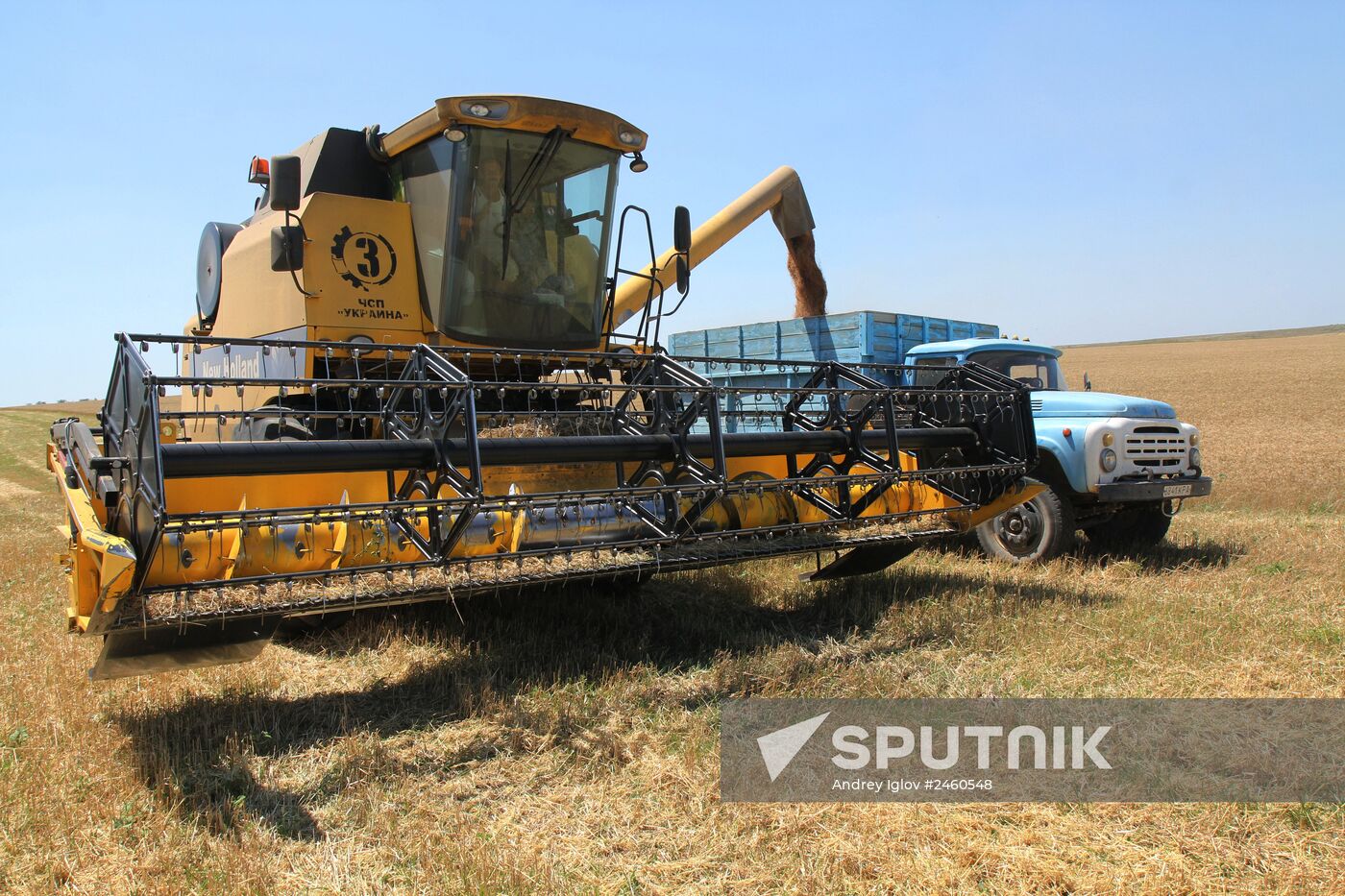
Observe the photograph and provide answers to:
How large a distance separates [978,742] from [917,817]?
656 mm

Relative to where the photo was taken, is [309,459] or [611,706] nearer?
[309,459]

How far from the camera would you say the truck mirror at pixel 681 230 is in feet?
19.0

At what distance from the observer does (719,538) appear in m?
4.39

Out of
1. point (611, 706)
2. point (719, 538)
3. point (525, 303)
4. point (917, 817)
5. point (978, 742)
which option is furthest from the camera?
point (525, 303)

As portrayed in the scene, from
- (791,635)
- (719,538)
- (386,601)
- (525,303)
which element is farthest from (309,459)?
(791,635)

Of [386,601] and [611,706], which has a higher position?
[386,601]

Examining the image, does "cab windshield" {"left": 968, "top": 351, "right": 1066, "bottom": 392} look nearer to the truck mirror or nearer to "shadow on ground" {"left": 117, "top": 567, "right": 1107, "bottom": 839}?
"shadow on ground" {"left": 117, "top": 567, "right": 1107, "bottom": 839}

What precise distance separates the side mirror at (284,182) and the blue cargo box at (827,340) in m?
4.52

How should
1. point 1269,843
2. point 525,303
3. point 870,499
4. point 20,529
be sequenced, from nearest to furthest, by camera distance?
point 1269,843 < point 870,499 < point 525,303 < point 20,529

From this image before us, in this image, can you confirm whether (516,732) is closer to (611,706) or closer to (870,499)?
(611,706)

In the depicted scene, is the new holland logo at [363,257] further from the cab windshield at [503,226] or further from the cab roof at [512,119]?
the cab roof at [512,119]

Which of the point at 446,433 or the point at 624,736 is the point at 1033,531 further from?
the point at 446,433

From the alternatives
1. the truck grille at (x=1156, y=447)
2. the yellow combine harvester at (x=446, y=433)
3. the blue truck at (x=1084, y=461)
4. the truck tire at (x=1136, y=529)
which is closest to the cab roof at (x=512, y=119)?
the yellow combine harvester at (x=446, y=433)

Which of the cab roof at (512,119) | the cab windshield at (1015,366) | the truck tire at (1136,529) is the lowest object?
the truck tire at (1136,529)
